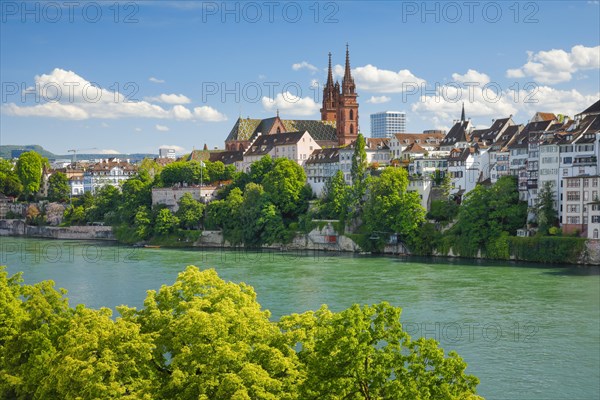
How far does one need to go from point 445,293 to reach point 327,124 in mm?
59799

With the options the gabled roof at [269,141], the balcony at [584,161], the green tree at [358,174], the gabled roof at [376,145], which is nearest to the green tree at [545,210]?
the balcony at [584,161]

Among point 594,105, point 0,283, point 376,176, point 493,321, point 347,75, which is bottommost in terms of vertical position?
point 493,321

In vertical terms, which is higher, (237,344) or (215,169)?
(215,169)

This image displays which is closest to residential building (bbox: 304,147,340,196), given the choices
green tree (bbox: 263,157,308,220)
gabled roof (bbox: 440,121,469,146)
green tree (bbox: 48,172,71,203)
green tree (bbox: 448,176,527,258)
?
green tree (bbox: 263,157,308,220)

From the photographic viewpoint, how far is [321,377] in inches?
547

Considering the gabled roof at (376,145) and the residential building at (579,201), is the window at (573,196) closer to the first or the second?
the residential building at (579,201)

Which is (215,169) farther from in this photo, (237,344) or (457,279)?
(237,344)

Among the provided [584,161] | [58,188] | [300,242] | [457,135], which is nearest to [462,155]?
[457,135]

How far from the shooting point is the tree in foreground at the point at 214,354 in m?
13.8

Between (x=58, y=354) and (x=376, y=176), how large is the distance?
183 feet

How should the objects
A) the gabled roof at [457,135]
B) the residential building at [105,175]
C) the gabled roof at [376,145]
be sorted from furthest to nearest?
the residential building at [105,175] < the gabled roof at [376,145] < the gabled roof at [457,135]

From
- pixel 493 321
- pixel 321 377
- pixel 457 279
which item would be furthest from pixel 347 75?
pixel 321 377

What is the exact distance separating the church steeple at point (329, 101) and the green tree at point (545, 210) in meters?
51.2

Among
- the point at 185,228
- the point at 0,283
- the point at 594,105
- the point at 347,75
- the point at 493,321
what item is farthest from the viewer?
the point at 347,75
